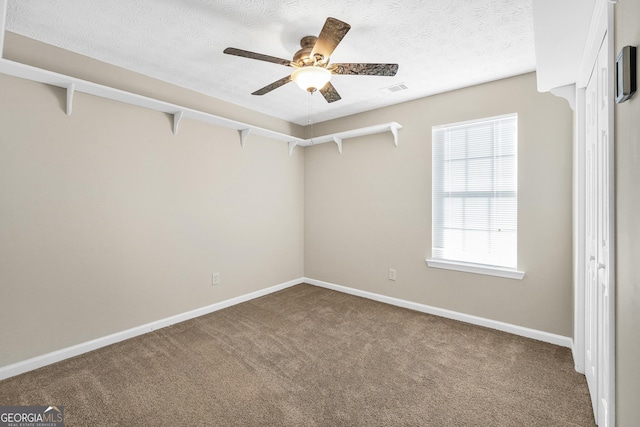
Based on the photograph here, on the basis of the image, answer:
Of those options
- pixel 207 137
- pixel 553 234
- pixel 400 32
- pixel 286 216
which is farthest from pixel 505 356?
pixel 207 137

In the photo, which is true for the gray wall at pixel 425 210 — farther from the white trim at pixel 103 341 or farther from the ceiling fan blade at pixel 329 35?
the ceiling fan blade at pixel 329 35

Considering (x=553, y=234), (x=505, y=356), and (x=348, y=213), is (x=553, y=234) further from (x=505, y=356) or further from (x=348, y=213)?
(x=348, y=213)

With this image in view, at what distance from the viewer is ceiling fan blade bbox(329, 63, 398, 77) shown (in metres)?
1.97

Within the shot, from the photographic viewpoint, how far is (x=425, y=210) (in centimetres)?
339

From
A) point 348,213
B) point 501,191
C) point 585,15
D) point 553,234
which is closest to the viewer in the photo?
point 585,15

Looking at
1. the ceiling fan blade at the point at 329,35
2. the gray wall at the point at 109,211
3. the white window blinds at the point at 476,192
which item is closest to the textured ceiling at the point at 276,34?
the ceiling fan blade at the point at 329,35

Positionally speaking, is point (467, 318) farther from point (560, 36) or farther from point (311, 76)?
point (311, 76)

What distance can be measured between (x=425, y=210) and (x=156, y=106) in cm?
307

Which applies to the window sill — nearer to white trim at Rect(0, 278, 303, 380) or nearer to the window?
the window

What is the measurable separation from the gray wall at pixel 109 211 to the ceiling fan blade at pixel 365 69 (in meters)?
1.89

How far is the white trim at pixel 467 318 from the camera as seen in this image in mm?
Result: 2613

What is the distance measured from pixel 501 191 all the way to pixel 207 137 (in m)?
3.24

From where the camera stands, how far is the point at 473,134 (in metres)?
3.10

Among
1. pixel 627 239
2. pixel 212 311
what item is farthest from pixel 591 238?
pixel 212 311
